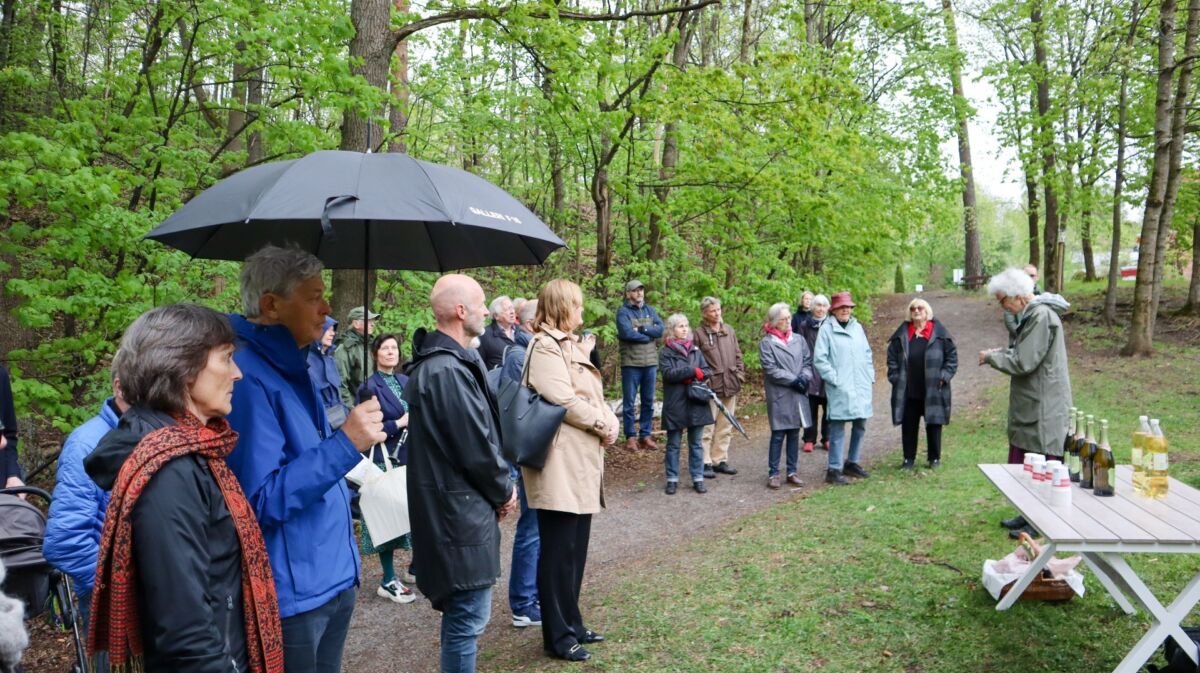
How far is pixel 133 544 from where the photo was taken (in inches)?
73.0

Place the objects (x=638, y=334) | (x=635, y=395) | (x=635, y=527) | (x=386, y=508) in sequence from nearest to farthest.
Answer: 1. (x=386, y=508)
2. (x=635, y=527)
3. (x=638, y=334)
4. (x=635, y=395)

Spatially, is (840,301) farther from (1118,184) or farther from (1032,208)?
(1032,208)

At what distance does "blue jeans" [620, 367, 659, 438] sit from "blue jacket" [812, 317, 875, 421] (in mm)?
2769

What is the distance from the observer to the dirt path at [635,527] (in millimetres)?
4840

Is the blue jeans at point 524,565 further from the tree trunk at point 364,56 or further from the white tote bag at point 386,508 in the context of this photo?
the tree trunk at point 364,56

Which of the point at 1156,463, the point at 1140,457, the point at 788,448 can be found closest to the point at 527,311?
the point at 788,448

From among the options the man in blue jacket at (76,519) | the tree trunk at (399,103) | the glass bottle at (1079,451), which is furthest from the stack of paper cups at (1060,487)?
the tree trunk at (399,103)

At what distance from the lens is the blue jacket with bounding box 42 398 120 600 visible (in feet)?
10.8

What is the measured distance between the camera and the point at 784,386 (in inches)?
324

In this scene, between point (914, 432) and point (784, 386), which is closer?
point (784, 386)

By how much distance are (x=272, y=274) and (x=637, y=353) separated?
26.6 feet

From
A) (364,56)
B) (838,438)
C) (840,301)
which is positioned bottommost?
(838,438)

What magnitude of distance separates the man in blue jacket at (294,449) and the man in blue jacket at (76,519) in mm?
1280

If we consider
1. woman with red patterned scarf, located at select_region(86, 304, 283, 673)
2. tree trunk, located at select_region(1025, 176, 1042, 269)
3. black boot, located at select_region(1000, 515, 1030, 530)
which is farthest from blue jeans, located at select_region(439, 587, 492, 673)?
tree trunk, located at select_region(1025, 176, 1042, 269)
